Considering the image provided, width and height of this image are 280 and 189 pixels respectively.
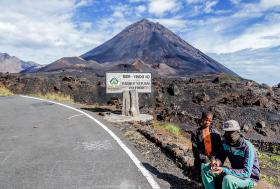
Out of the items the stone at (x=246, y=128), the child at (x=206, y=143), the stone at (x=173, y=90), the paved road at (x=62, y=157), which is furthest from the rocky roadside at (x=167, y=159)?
the stone at (x=173, y=90)

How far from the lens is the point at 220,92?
35.6 meters

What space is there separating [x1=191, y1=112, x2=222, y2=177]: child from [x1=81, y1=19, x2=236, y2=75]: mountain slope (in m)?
106

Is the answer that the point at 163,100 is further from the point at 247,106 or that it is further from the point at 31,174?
the point at 31,174

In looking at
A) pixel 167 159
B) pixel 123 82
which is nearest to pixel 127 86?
pixel 123 82

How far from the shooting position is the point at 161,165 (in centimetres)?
913

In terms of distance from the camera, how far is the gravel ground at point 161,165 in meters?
7.79

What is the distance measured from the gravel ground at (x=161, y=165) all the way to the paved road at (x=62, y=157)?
370 millimetres

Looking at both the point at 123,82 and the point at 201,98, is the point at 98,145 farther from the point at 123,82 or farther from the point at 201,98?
the point at 201,98

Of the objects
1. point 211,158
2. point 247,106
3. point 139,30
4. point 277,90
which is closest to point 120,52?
point 139,30

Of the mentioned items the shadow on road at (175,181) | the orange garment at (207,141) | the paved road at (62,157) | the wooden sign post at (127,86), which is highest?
the wooden sign post at (127,86)

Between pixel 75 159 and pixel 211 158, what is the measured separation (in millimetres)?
3436

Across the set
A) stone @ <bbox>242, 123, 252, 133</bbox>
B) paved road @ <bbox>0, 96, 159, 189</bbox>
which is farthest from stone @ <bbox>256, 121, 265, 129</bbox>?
paved road @ <bbox>0, 96, 159, 189</bbox>

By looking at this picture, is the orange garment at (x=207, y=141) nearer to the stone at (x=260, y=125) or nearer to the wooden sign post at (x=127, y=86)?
the wooden sign post at (x=127, y=86)

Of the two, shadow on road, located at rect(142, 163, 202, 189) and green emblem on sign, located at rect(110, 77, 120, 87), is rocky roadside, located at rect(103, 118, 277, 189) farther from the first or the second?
green emblem on sign, located at rect(110, 77, 120, 87)
